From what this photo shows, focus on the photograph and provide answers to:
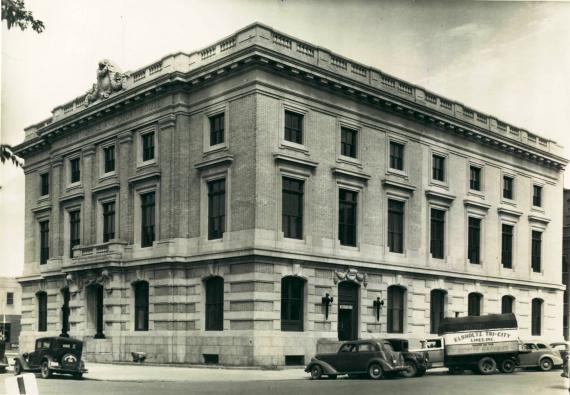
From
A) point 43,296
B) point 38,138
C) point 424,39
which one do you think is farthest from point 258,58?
point 43,296

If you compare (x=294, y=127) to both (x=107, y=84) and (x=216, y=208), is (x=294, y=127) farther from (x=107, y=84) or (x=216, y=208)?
(x=107, y=84)

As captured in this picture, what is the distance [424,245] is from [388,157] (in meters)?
5.06

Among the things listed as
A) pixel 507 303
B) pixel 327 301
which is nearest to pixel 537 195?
pixel 507 303

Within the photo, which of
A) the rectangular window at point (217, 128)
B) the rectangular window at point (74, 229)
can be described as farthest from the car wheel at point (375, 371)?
the rectangular window at point (74, 229)

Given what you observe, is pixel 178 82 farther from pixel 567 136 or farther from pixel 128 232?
pixel 567 136

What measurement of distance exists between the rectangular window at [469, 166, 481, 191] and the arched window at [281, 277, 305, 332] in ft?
41.9

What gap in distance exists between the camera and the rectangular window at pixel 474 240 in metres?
40.3

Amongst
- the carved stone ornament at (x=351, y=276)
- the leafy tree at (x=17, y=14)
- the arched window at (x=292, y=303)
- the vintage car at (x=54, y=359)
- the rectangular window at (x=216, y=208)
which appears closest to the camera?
the leafy tree at (x=17, y=14)

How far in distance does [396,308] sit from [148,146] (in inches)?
580

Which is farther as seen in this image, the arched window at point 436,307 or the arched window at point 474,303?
the arched window at point 474,303

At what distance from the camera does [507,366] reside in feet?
91.5

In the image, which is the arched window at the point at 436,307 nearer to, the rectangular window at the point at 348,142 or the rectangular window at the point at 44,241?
the rectangular window at the point at 348,142

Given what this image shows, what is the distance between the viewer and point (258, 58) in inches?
1223

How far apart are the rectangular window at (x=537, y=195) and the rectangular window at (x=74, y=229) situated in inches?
994
